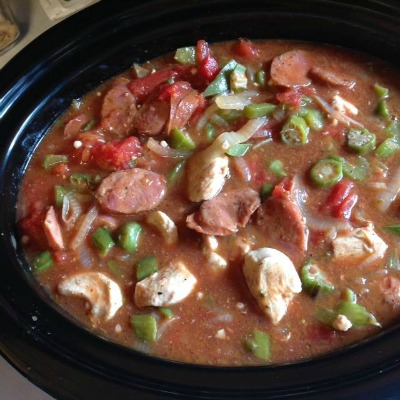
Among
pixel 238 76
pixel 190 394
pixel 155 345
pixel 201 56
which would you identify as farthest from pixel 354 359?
pixel 201 56

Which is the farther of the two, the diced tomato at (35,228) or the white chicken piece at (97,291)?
the diced tomato at (35,228)

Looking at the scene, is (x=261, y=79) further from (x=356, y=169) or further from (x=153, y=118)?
(x=356, y=169)

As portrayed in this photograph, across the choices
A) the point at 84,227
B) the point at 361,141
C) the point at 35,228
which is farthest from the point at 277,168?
the point at 35,228

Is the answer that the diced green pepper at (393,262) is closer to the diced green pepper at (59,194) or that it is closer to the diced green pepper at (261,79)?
the diced green pepper at (261,79)

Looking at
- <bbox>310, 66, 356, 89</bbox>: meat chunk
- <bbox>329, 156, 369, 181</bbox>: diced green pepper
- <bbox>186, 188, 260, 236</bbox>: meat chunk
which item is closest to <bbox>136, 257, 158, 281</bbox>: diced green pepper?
<bbox>186, 188, 260, 236</bbox>: meat chunk

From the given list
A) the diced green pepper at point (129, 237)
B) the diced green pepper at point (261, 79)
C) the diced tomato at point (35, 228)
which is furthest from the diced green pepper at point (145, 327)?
the diced green pepper at point (261, 79)
